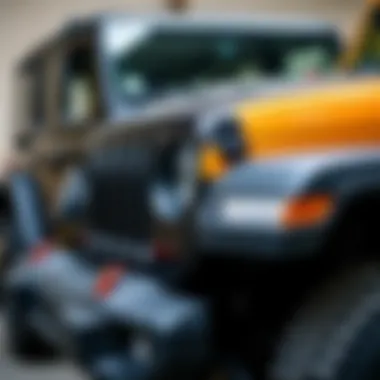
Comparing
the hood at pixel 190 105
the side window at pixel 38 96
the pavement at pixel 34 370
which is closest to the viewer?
the hood at pixel 190 105

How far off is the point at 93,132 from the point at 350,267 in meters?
2.42

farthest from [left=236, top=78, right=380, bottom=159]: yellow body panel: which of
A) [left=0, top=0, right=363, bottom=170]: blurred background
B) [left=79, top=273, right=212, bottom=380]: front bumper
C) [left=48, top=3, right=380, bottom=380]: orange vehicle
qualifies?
[left=0, top=0, right=363, bottom=170]: blurred background

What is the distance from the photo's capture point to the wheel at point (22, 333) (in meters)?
6.94

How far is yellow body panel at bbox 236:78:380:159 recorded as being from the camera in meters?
4.75

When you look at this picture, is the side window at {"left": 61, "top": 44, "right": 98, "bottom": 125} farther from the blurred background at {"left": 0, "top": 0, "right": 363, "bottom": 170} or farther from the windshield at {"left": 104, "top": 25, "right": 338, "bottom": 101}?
the blurred background at {"left": 0, "top": 0, "right": 363, "bottom": 170}

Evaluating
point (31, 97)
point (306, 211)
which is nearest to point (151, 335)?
point (306, 211)

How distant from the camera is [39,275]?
647 centimetres

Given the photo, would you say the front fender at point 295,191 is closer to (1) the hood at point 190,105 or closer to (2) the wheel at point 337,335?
(2) the wheel at point 337,335

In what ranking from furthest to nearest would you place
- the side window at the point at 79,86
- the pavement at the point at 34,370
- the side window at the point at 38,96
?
the side window at the point at 38,96, the pavement at the point at 34,370, the side window at the point at 79,86

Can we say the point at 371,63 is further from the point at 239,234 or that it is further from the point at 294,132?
the point at 239,234

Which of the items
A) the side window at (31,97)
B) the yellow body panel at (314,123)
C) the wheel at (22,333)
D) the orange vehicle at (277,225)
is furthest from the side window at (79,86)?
the yellow body panel at (314,123)

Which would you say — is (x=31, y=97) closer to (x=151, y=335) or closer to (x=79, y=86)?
(x=79, y=86)

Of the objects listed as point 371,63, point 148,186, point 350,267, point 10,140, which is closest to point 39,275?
point 148,186

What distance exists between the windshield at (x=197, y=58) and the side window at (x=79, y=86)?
19 centimetres
